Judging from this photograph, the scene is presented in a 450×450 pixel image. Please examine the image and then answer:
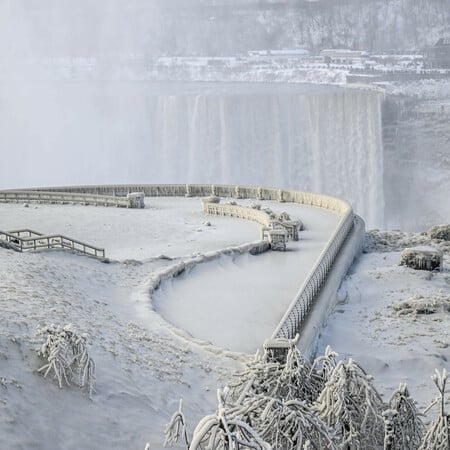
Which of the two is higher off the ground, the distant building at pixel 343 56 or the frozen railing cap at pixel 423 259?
the distant building at pixel 343 56

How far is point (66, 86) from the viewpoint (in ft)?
292

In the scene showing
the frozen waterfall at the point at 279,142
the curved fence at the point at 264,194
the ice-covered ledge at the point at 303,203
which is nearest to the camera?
the ice-covered ledge at the point at 303,203

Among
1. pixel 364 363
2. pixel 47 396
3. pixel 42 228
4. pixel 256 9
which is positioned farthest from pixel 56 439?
pixel 256 9

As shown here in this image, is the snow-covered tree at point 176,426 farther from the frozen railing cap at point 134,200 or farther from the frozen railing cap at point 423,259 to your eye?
the frozen railing cap at point 134,200

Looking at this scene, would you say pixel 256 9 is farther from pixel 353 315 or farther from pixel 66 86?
pixel 353 315

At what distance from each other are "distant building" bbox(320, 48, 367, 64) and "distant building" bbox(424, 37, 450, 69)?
5.58 metres

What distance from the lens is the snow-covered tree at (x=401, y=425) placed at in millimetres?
12266

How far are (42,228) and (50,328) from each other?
1713 cm

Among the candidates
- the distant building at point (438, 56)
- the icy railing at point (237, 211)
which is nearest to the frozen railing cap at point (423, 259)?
the icy railing at point (237, 211)

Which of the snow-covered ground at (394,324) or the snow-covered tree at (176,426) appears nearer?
the snow-covered tree at (176,426)

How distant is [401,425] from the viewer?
12477 mm

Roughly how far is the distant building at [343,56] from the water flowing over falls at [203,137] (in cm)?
429

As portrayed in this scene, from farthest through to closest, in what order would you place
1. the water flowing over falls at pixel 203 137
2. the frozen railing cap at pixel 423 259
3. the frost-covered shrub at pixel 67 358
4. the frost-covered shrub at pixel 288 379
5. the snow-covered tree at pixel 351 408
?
the water flowing over falls at pixel 203 137
the frozen railing cap at pixel 423 259
the frost-covered shrub at pixel 67 358
the frost-covered shrub at pixel 288 379
the snow-covered tree at pixel 351 408

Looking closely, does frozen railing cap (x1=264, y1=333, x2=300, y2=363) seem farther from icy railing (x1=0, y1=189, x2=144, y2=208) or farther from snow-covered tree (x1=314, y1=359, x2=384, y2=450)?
icy railing (x1=0, y1=189, x2=144, y2=208)
